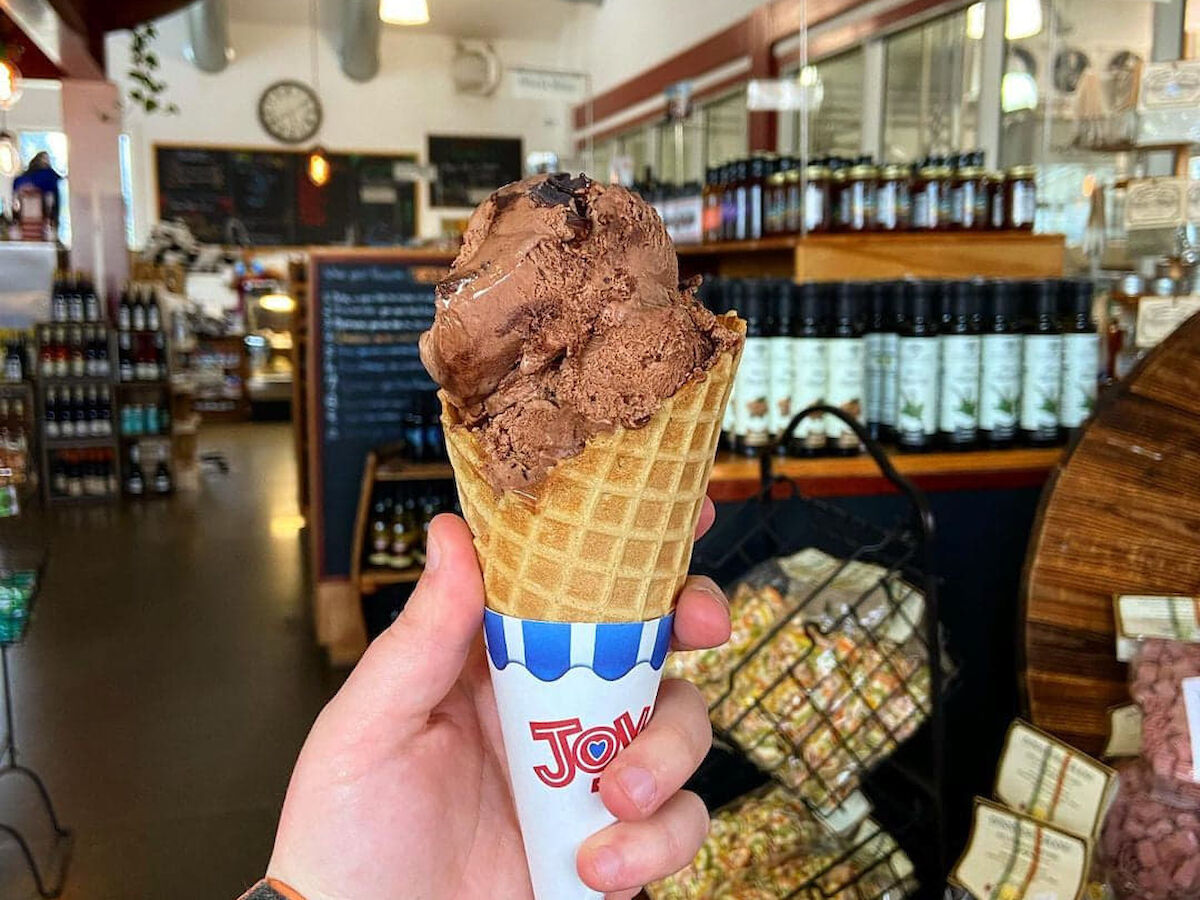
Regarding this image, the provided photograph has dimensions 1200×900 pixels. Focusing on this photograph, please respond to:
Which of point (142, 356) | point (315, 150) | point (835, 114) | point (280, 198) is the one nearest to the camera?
point (835, 114)

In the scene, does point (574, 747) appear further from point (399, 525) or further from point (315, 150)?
point (315, 150)

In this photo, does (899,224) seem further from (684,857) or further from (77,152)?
(77,152)

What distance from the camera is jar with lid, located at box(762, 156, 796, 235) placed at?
10.1 feet

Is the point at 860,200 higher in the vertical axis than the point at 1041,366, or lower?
higher

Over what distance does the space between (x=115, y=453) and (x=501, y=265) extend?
7.16 m

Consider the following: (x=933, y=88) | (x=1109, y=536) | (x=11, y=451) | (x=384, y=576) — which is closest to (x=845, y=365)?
(x=1109, y=536)

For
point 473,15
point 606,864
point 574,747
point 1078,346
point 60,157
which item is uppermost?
point 473,15

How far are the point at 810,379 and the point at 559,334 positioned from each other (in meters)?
1.46

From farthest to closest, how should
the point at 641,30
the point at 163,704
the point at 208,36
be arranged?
the point at 208,36 → the point at 641,30 → the point at 163,704

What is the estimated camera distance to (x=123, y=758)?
3088mm

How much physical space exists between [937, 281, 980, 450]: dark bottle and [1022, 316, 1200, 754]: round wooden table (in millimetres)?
995

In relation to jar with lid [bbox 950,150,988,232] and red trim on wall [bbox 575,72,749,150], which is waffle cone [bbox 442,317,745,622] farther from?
red trim on wall [bbox 575,72,749,150]

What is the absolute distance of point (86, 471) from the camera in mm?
7145

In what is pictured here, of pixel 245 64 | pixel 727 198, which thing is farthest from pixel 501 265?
pixel 245 64
